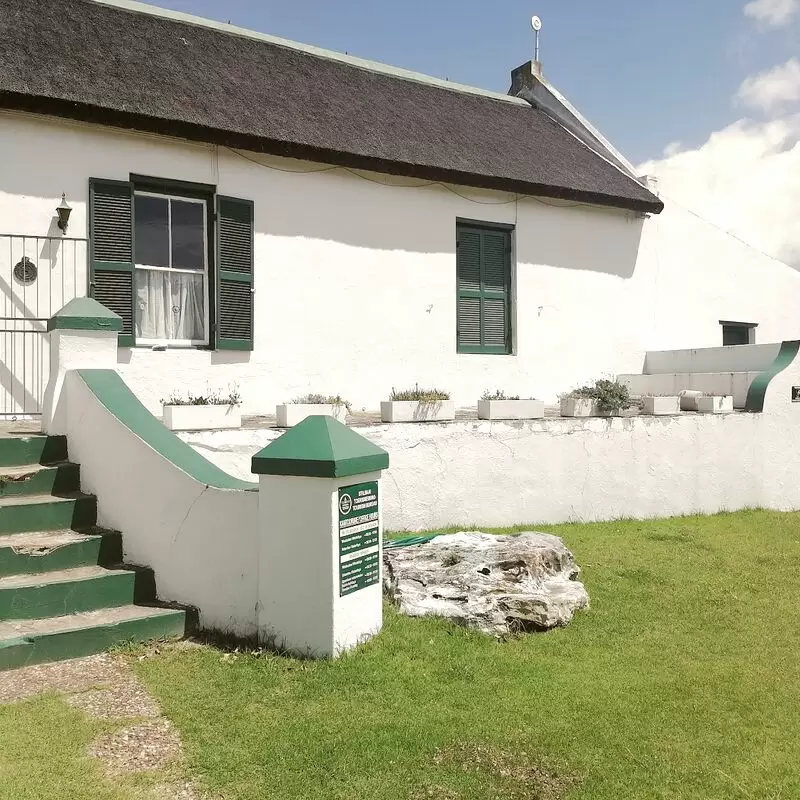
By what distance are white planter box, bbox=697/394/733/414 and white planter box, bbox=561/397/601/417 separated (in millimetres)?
1768

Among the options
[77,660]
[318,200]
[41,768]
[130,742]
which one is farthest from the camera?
[318,200]

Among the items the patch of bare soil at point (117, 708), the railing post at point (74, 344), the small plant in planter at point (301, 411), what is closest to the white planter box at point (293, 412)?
the small plant in planter at point (301, 411)

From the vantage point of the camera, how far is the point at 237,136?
28.6 ft

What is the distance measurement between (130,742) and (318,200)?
294 inches

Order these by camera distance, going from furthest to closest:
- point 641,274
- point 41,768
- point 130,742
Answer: point 641,274
point 130,742
point 41,768

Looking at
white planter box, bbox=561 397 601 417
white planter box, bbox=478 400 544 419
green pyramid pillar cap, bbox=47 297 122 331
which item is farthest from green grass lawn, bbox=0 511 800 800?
white planter box, bbox=561 397 601 417

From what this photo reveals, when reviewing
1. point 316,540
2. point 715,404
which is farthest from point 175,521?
point 715,404

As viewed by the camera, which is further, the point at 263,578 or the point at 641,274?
the point at 641,274

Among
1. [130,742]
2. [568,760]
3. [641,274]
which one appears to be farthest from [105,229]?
[641,274]

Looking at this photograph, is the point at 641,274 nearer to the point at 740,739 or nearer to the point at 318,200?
the point at 318,200

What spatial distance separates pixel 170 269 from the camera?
8.77 meters

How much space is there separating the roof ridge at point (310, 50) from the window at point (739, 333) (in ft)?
19.1

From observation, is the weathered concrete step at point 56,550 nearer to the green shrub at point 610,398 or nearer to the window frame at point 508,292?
the green shrub at point 610,398

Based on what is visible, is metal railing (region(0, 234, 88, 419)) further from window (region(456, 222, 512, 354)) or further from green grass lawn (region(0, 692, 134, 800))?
window (region(456, 222, 512, 354))
